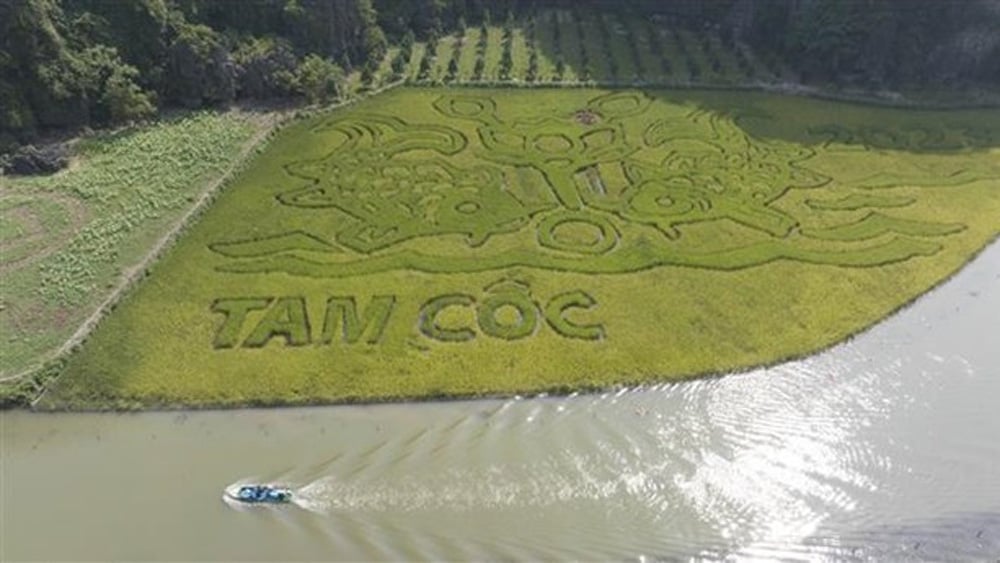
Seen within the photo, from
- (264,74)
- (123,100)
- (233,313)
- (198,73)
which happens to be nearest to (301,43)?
(264,74)

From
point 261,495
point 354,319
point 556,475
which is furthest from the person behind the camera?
point 354,319

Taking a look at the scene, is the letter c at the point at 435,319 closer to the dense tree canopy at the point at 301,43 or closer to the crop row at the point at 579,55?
the dense tree canopy at the point at 301,43

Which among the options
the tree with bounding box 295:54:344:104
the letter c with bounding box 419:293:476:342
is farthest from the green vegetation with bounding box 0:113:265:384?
the letter c with bounding box 419:293:476:342

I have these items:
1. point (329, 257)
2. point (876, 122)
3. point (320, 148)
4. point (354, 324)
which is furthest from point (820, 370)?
point (320, 148)

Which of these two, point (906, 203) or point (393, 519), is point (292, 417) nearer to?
point (393, 519)

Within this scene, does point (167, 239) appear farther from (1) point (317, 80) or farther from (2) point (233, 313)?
(1) point (317, 80)

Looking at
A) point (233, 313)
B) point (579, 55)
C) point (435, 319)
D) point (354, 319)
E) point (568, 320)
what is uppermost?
point (579, 55)
